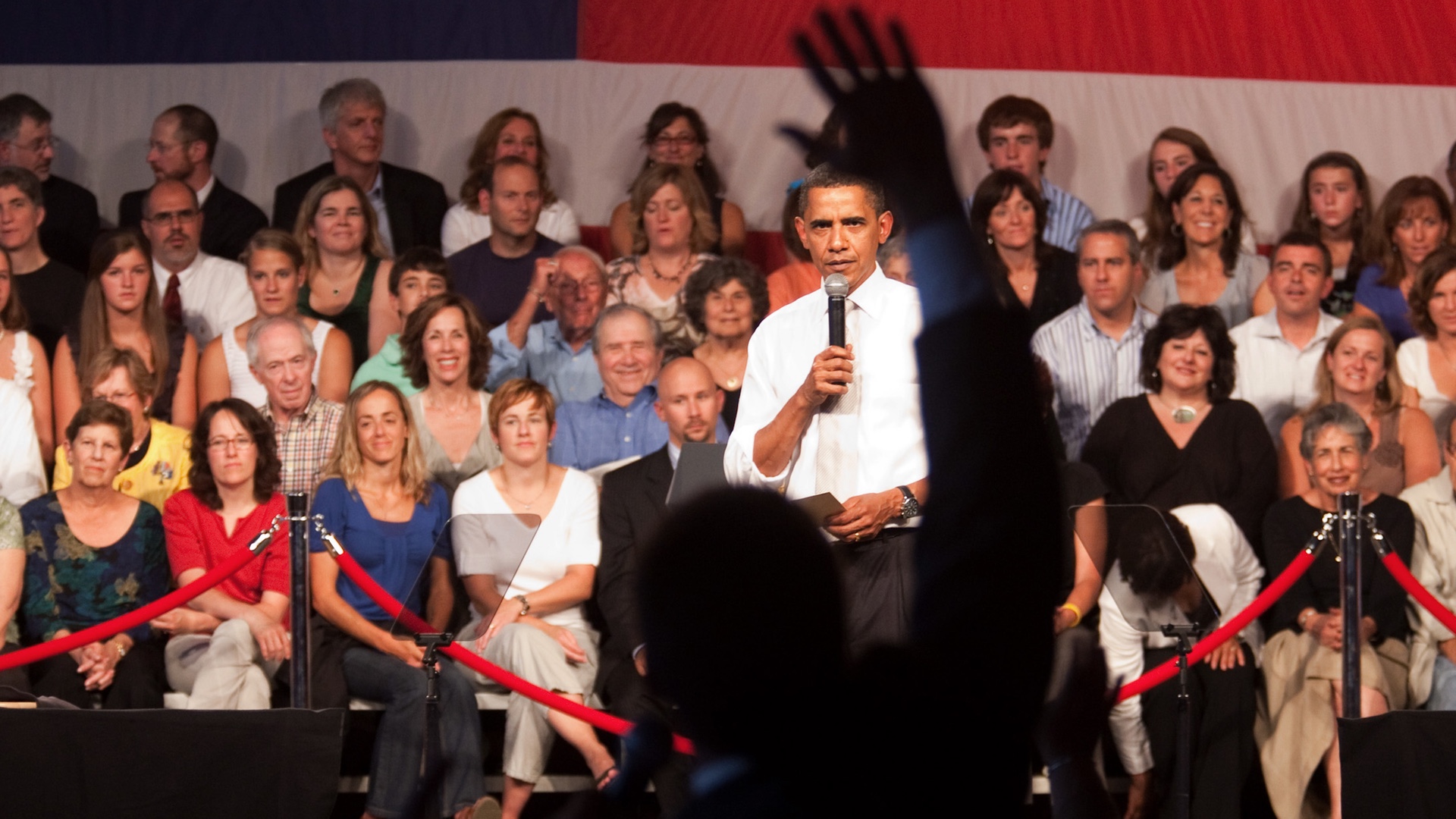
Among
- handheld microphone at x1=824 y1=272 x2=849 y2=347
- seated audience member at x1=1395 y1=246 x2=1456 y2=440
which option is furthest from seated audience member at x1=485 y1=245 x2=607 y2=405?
handheld microphone at x1=824 y1=272 x2=849 y2=347

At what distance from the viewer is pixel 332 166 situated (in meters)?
6.18

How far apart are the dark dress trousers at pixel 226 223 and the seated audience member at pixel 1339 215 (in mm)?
3950

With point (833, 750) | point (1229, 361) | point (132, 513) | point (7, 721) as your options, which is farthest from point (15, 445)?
point (833, 750)

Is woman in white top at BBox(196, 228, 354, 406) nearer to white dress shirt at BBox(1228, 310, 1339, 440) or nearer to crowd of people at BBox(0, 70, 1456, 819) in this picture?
crowd of people at BBox(0, 70, 1456, 819)

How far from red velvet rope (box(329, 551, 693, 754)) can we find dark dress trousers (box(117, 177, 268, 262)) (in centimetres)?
238

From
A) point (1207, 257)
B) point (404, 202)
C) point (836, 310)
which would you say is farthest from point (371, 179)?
point (836, 310)

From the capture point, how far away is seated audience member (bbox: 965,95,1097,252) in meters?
5.96

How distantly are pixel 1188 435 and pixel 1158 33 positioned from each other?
94.3 inches

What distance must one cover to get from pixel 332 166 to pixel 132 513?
1898mm

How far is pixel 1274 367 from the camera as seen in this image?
5473mm

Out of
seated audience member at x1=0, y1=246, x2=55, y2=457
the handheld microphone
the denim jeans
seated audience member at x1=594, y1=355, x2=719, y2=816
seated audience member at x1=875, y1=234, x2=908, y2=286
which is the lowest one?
the denim jeans

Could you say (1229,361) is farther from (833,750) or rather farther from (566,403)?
(833,750)

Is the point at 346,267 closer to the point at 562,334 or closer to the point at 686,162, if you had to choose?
the point at 562,334

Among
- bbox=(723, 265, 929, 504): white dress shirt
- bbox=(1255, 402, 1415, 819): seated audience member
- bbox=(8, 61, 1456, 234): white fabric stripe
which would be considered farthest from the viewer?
bbox=(8, 61, 1456, 234): white fabric stripe
